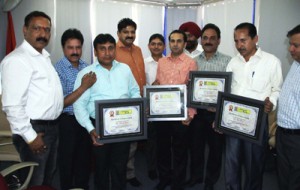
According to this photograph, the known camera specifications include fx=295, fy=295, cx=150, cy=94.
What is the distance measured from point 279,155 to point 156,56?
6.21 ft

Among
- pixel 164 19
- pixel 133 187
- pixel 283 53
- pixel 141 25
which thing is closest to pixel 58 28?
pixel 141 25

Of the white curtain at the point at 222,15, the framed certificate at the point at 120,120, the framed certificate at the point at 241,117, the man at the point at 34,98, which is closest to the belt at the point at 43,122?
the man at the point at 34,98

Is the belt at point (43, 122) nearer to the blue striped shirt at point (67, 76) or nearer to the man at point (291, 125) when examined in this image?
the blue striped shirt at point (67, 76)

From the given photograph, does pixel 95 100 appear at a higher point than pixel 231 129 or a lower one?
higher

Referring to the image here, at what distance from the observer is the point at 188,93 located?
9.25 ft

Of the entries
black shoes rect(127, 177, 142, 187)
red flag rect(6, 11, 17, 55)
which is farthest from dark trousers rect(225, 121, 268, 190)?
red flag rect(6, 11, 17, 55)

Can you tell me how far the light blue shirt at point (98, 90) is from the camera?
2.36m

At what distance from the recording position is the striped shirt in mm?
2885

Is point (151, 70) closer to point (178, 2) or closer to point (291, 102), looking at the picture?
point (291, 102)

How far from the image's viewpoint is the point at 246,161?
2576 millimetres

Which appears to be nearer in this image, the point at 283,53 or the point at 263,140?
the point at 263,140

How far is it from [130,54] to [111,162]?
1309mm

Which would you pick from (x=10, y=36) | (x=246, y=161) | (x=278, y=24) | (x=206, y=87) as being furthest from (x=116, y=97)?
(x=278, y=24)

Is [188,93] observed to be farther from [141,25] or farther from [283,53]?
[141,25]
